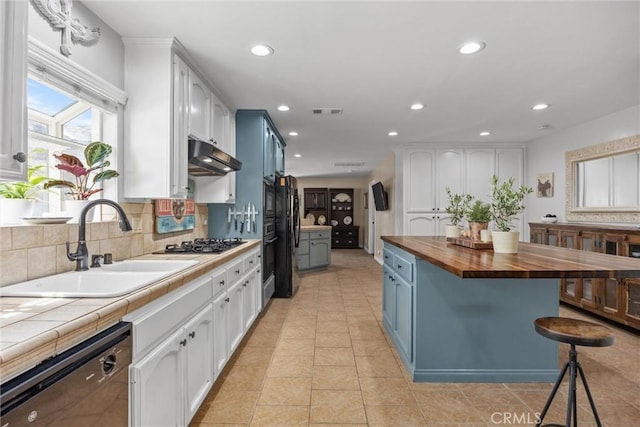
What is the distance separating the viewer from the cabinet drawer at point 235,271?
2332 mm

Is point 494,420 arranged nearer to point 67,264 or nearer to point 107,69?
point 67,264

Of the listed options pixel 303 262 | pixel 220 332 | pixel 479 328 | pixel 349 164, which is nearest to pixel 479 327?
pixel 479 328

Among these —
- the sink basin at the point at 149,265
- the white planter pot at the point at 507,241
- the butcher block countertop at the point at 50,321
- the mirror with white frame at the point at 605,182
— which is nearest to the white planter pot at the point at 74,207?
the sink basin at the point at 149,265

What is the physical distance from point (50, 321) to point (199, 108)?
6.88ft

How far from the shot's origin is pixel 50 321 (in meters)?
0.91

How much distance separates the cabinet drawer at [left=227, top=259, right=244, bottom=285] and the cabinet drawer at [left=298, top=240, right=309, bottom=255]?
3.50 m

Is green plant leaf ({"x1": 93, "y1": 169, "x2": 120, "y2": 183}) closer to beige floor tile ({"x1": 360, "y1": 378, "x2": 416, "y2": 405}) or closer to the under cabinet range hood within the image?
the under cabinet range hood

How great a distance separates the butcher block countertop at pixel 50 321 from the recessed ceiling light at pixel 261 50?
1697mm

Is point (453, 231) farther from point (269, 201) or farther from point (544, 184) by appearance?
point (544, 184)

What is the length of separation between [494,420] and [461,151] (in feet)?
14.8

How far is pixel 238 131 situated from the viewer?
144 inches

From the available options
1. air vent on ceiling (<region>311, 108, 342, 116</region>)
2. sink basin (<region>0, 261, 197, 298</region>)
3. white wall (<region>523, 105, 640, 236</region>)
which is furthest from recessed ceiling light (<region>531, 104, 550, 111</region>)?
sink basin (<region>0, 261, 197, 298</region>)

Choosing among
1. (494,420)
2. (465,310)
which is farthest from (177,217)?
(494,420)

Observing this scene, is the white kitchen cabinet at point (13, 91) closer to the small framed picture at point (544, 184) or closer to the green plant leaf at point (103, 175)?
the green plant leaf at point (103, 175)
